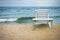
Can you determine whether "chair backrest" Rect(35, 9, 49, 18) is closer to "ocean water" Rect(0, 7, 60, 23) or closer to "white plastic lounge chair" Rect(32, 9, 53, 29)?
"white plastic lounge chair" Rect(32, 9, 53, 29)

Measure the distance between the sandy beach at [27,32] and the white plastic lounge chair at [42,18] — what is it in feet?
0.40

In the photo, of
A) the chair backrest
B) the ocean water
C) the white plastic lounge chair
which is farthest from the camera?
the ocean water

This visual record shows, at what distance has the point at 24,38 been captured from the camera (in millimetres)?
2516

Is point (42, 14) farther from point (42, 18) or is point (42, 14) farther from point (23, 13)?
point (23, 13)

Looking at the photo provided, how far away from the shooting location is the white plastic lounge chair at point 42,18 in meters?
3.08

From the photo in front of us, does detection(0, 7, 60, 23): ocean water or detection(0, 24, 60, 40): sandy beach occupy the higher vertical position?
detection(0, 7, 60, 23): ocean water

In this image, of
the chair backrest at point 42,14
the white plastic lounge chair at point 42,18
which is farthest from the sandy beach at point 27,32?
the chair backrest at point 42,14

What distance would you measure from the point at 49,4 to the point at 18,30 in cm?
102

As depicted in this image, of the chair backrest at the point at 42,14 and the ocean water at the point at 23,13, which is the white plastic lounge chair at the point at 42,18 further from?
the ocean water at the point at 23,13

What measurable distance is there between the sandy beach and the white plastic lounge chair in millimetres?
121

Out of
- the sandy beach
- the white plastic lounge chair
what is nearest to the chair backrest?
the white plastic lounge chair

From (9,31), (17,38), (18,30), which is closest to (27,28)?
(18,30)

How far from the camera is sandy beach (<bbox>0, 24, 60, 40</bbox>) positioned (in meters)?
2.56

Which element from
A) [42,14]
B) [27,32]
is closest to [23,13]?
[42,14]
